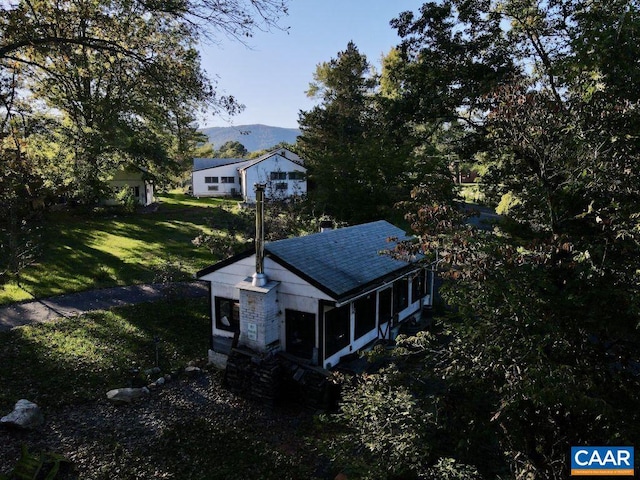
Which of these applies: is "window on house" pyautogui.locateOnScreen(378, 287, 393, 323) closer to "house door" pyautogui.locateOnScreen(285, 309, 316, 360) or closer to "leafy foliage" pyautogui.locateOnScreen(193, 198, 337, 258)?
"house door" pyautogui.locateOnScreen(285, 309, 316, 360)

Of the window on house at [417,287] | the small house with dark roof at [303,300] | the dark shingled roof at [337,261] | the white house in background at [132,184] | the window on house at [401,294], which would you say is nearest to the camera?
the small house with dark roof at [303,300]

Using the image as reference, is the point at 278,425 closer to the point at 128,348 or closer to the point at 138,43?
the point at 128,348

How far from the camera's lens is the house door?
11711mm

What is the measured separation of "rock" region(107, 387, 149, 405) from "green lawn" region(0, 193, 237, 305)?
290 inches

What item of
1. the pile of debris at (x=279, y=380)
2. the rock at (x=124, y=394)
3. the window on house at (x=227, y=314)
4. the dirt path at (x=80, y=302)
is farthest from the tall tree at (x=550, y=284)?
the dirt path at (x=80, y=302)

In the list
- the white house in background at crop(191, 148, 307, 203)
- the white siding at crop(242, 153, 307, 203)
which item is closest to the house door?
the white house in background at crop(191, 148, 307, 203)

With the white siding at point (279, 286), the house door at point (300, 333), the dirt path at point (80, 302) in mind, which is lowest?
the dirt path at point (80, 302)

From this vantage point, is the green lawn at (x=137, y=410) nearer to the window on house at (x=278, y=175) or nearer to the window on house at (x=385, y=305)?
the window on house at (x=385, y=305)

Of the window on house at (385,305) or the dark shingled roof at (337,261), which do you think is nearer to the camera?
the dark shingled roof at (337,261)

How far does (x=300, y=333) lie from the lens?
11945 millimetres

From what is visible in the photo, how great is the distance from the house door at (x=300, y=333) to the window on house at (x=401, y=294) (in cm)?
443

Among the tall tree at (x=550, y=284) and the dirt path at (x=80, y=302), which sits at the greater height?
the tall tree at (x=550, y=284)

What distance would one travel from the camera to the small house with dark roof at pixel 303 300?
1152 centimetres

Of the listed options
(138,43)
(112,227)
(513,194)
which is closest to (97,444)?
(138,43)
